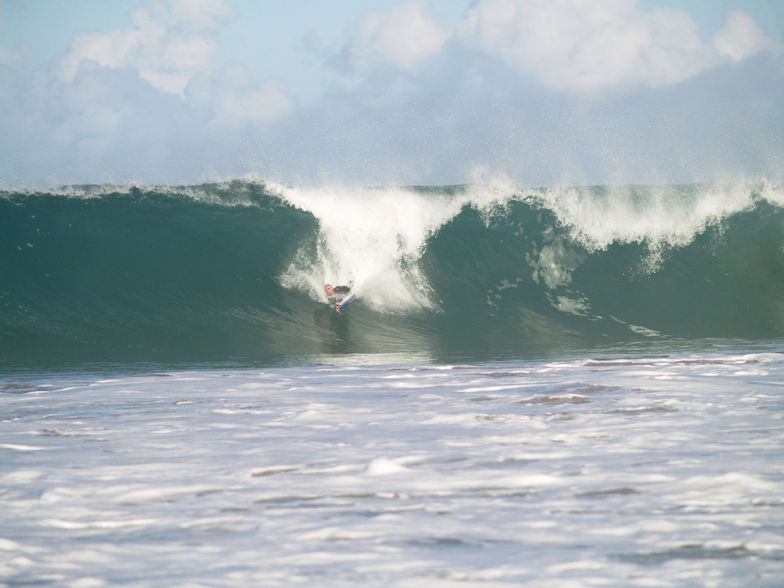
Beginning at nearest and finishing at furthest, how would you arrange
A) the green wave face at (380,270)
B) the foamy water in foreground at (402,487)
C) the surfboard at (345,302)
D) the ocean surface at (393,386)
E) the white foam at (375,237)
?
the foamy water in foreground at (402,487) < the ocean surface at (393,386) < the green wave face at (380,270) < the surfboard at (345,302) < the white foam at (375,237)

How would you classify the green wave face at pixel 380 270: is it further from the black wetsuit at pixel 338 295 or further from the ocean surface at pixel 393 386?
the black wetsuit at pixel 338 295

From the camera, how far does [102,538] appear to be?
8.96ft

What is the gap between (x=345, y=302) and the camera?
10812mm

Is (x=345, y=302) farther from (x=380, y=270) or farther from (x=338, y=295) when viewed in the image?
(x=380, y=270)

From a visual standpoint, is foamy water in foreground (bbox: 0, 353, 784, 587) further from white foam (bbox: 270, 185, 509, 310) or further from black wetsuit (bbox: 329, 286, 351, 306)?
white foam (bbox: 270, 185, 509, 310)

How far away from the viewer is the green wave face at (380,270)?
9.42m

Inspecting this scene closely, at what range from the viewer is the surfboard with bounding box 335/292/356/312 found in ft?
34.9

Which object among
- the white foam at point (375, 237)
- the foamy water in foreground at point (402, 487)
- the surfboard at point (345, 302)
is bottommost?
the foamy water in foreground at point (402, 487)

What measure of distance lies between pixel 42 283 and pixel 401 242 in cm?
554

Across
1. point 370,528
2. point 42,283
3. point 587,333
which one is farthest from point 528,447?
point 42,283

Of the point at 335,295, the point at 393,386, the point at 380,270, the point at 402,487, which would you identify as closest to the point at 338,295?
the point at 335,295

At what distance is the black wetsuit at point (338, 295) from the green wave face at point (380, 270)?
177 millimetres

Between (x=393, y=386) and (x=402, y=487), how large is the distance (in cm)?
275

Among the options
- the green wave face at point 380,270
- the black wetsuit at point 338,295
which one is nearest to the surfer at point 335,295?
the black wetsuit at point 338,295
